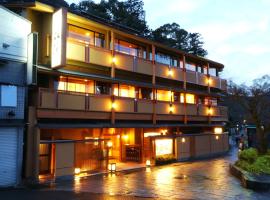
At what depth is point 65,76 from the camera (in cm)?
2439

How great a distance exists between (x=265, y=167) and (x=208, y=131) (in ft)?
71.8

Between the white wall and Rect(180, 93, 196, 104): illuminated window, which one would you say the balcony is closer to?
Rect(180, 93, 196, 104): illuminated window

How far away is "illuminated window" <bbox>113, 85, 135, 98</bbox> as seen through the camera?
1161 inches

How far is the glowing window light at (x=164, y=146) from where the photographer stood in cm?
3052

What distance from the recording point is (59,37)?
70.5ft

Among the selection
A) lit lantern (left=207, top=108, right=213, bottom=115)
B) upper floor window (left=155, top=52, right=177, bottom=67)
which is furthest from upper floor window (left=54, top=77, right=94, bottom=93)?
lit lantern (left=207, top=108, right=213, bottom=115)

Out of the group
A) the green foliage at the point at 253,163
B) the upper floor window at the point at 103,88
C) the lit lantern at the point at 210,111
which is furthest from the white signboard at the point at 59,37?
the lit lantern at the point at 210,111

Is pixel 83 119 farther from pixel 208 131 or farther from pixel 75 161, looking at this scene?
pixel 208 131

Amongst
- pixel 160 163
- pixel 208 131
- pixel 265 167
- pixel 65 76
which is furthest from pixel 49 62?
pixel 208 131

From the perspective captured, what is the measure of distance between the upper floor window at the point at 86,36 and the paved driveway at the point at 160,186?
10.8m

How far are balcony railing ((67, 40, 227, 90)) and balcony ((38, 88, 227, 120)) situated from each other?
9.04 ft

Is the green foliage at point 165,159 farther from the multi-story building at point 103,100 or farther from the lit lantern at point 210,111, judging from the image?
the lit lantern at point 210,111

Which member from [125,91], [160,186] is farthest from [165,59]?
[160,186]

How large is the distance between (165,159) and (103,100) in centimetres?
870
